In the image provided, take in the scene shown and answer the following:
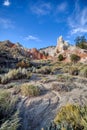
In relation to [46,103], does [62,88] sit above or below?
above

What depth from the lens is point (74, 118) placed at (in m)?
5.32

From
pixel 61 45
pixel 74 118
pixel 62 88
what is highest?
pixel 61 45

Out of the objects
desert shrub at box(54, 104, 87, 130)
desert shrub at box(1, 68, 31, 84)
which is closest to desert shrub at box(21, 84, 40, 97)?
desert shrub at box(54, 104, 87, 130)

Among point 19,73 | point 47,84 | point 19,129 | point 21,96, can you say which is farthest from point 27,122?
point 19,73

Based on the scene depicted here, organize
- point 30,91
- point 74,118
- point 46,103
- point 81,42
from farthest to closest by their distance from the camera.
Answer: point 81,42 → point 30,91 → point 46,103 → point 74,118

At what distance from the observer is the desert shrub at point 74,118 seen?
5027mm

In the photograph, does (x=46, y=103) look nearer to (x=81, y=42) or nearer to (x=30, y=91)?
(x=30, y=91)

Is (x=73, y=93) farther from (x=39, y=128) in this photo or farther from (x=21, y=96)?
(x=39, y=128)

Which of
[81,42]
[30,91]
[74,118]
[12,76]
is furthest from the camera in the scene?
[81,42]

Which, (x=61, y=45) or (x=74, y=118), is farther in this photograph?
(x=61, y=45)

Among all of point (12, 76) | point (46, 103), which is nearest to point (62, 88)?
point (46, 103)

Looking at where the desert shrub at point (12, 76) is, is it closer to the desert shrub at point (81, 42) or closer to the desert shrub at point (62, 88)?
the desert shrub at point (62, 88)

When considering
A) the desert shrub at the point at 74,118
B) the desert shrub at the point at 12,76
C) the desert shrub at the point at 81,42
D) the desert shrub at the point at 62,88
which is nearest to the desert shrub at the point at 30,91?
the desert shrub at the point at 62,88

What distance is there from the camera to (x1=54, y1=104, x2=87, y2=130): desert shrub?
503cm
